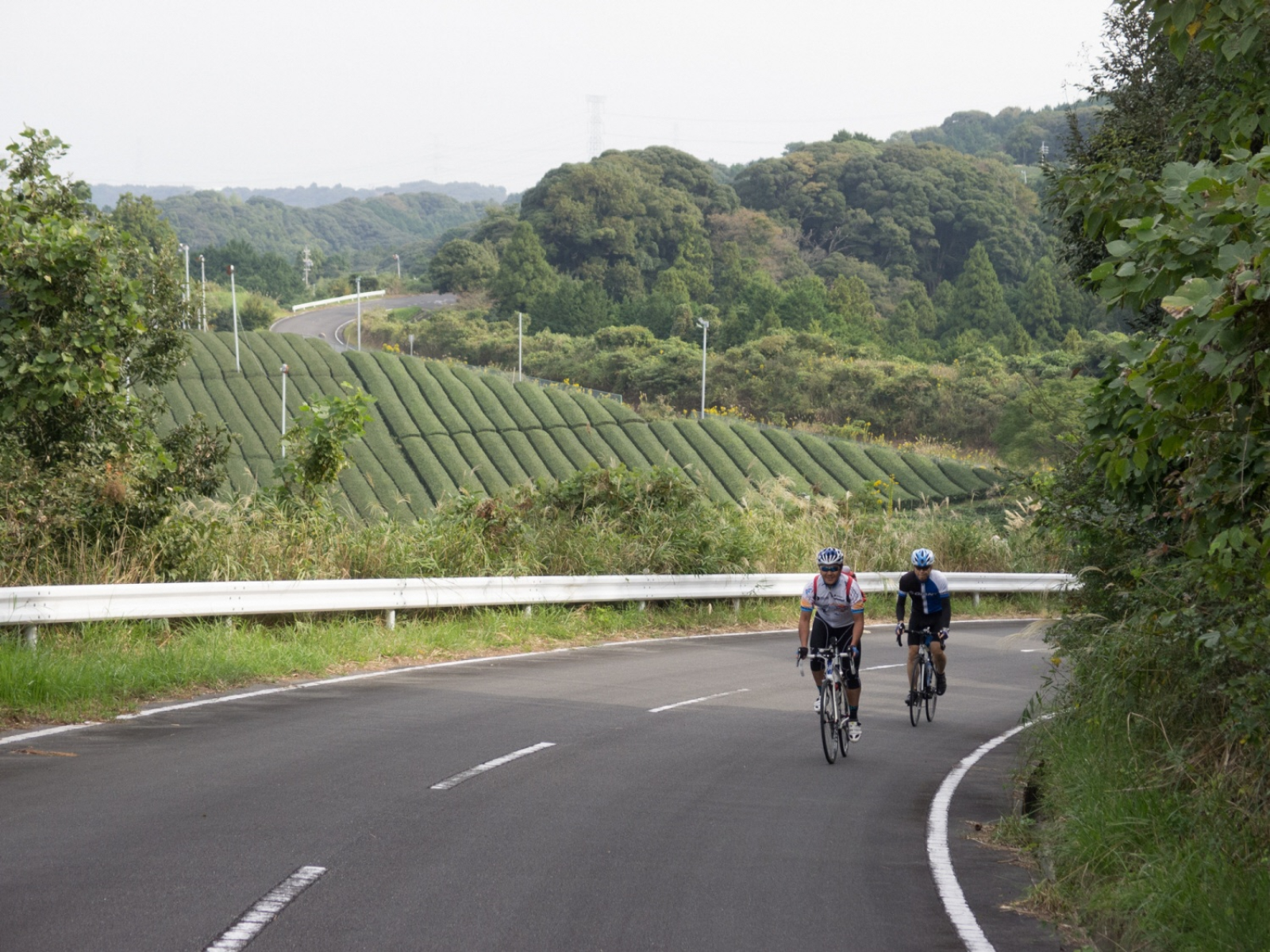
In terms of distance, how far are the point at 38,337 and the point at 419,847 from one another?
9353mm

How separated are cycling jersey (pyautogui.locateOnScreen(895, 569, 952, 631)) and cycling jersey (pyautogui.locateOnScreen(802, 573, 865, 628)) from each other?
207 centimetres

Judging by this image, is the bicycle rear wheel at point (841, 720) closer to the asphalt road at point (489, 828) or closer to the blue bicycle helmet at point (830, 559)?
the asphalt road at point (489, 828)

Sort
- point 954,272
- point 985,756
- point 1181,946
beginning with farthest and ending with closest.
Result: point 954,272 → point 985,756 → point 1181,946

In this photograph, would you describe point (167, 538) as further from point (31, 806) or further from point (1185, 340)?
point (1185, 340)

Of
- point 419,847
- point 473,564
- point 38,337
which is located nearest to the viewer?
point 419,847

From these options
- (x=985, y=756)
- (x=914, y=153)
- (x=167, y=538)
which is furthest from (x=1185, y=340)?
(x=914, y=153)

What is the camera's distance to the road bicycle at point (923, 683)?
522 inches

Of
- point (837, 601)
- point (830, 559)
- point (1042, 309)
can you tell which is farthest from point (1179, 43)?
point (1042, 309)

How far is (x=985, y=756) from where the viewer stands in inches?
459

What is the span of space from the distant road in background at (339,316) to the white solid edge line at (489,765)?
270ft

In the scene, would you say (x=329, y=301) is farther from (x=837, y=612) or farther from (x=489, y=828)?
(x=489, y=828)

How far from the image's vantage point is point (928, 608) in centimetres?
1355

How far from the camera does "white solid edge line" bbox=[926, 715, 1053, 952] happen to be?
6271 mm

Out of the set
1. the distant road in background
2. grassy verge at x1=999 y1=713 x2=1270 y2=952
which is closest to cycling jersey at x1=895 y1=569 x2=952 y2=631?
grassy verge at x1=999 y1=713 x2=1270 y2=952
